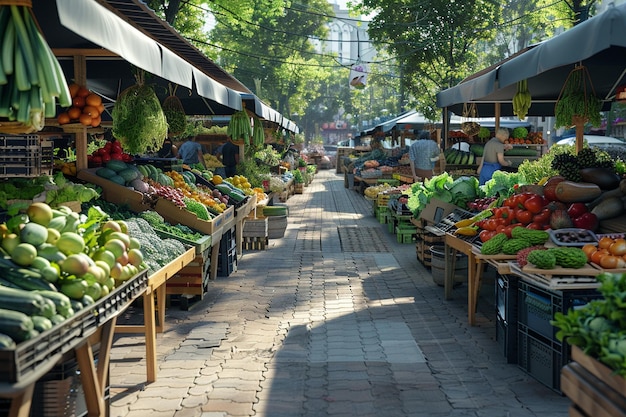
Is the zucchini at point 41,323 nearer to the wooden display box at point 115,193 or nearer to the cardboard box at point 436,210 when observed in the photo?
the wooden display box at point 115,193

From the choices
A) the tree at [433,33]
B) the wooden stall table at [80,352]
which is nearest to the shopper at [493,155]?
the wooden stall table at [80,352]

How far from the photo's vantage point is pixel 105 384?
4.41 m

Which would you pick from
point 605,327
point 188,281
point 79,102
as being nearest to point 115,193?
point 79,102

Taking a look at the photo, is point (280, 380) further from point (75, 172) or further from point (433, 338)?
point (75, 172)

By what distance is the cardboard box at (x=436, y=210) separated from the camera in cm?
995

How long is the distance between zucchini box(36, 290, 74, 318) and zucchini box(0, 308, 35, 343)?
37 cm

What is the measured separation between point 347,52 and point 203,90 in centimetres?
14226

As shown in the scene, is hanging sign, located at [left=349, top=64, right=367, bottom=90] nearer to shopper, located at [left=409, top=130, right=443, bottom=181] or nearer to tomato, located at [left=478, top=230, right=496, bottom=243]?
shopper, located at [left=409, top=130, right=443, bottom=181]

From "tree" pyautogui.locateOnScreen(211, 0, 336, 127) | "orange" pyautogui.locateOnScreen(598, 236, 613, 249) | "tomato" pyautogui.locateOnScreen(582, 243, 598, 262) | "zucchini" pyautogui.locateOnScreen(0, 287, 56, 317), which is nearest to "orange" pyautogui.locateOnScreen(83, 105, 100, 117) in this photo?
"zucchini" pyautogui.locateOnScreen(0, 287, 56, 317)

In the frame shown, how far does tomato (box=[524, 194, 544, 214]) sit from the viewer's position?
7.12 m

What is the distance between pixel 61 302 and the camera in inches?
144

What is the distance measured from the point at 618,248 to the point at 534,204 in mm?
1599

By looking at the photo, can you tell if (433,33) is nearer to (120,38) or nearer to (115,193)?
(115,193)

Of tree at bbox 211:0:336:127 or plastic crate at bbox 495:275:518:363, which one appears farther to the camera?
tree at bbox 211:0:336:127
